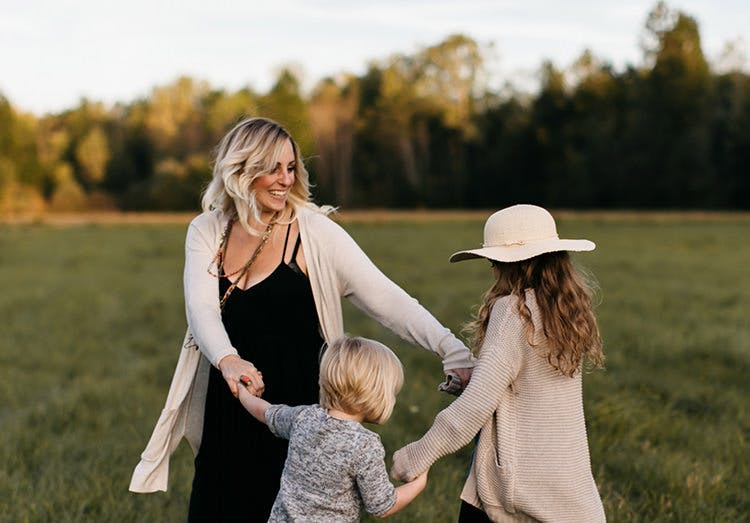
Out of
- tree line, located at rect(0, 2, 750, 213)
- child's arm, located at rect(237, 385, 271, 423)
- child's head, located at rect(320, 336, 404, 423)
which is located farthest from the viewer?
tree line, located at rect(0, 2, 750, 213)

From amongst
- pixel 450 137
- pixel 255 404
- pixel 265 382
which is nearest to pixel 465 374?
pixel 255 404

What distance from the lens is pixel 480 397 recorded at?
2953 mm

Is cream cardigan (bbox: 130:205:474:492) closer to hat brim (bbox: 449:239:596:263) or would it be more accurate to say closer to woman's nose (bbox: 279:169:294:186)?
woman's nose (bbox: 279:169:294:186)

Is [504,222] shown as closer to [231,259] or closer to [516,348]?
[516,348]

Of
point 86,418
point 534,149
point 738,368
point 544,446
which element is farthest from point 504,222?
point 534,149

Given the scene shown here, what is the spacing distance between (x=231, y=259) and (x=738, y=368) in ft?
22.0

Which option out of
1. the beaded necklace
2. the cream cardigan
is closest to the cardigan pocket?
the cream cardigan

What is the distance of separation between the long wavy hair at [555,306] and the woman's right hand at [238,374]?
0.82 metres

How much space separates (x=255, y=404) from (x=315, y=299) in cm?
69

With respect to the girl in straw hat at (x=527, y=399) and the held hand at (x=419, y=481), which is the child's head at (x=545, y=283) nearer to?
the girl in straw hat at (x=527, y=399)

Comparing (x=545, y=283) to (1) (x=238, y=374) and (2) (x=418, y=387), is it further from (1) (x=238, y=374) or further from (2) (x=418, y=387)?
(2) (x=418, y=387)

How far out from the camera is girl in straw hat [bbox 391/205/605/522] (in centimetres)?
296

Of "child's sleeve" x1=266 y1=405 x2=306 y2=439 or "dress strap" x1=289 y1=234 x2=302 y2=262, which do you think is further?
"dress strap" x1=289 y1=234 x2=302 y2=262

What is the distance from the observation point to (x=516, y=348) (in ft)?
9.69
